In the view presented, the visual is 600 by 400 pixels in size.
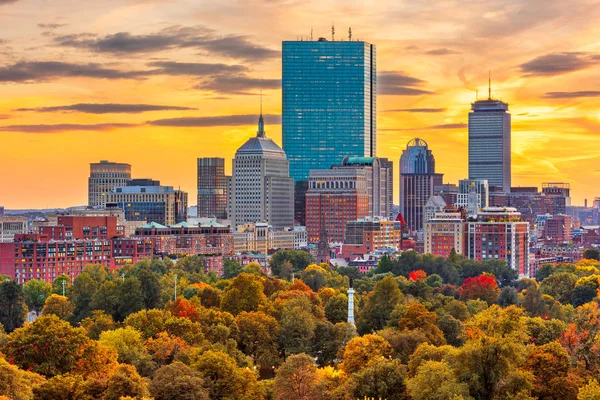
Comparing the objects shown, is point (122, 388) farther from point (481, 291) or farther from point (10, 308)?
point (481, 291)

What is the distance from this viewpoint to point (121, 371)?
89.6m

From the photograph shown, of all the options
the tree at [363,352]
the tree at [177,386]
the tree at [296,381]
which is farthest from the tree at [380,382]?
the tree at [177,386]

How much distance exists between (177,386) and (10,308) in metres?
57.2

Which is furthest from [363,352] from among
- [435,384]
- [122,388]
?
[122,388]

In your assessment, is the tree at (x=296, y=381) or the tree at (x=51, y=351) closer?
the tree at (x=296, y=381)

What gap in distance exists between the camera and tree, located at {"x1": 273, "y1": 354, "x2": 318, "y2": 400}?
92.9m

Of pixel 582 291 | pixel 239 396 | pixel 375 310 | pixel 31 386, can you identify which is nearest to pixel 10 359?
pixel 31 386

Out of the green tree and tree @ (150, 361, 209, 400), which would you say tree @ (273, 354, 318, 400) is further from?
the green tree

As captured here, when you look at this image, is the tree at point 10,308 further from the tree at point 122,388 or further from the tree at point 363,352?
the tree at point 122,388

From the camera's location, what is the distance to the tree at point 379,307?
133875mm

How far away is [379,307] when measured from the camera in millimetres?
135000

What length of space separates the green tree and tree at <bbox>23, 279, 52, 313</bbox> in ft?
313

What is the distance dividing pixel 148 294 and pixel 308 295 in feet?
59.4

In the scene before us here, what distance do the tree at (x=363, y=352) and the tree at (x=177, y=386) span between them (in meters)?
14.5
